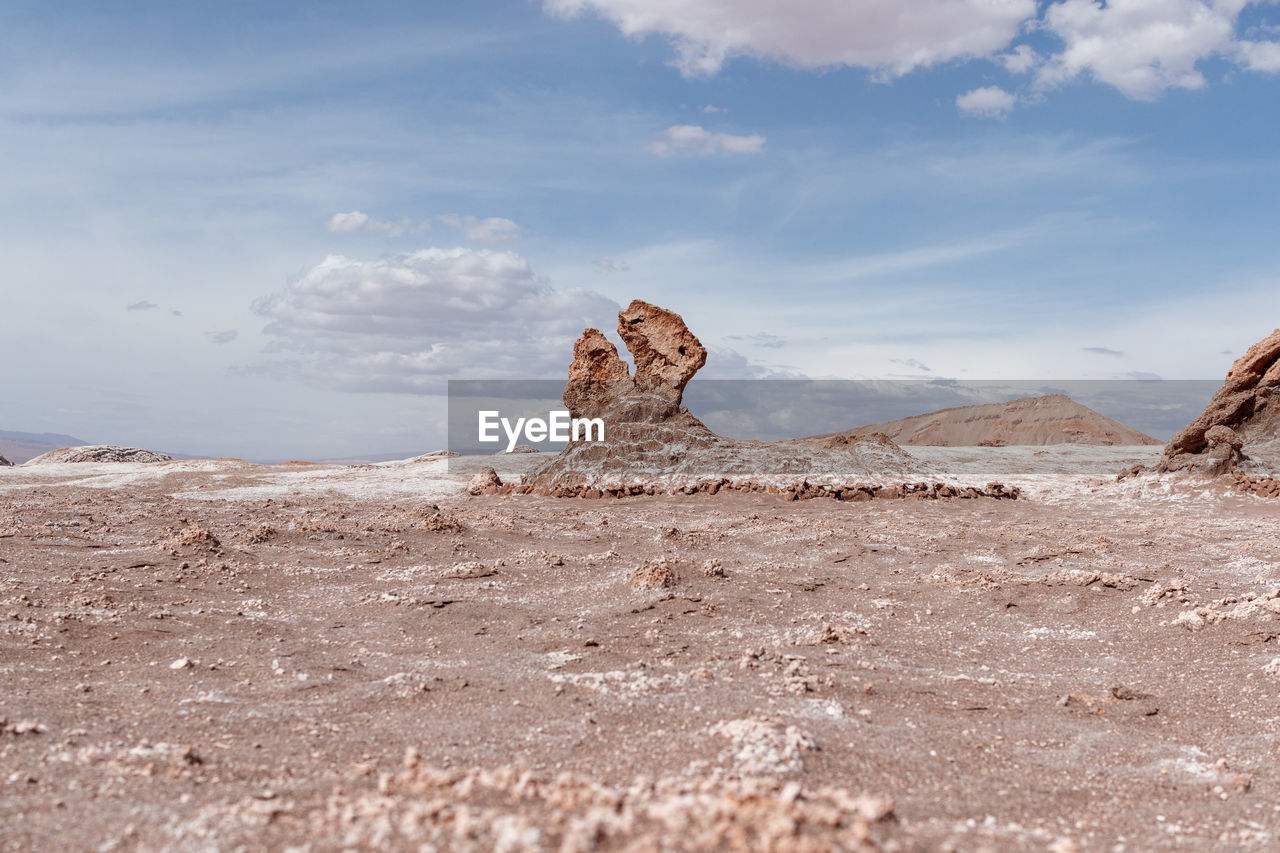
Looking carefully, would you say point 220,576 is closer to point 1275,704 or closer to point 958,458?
point 1275,704

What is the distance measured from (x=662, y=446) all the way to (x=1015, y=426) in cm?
2635

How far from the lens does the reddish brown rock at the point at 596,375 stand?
16.6 meters

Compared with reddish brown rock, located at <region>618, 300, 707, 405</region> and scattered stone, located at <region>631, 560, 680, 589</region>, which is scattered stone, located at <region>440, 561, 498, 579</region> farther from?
reddish brown rock, located at <region>618, 300, 707, 405</region>

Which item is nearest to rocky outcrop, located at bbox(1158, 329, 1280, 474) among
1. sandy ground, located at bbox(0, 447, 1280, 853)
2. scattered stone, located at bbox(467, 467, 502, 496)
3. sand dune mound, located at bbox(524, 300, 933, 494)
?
sand dune mound, located at bbox(524, 300, 933, 494)

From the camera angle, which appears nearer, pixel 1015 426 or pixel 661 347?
pixel 661 347

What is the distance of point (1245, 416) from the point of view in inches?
609

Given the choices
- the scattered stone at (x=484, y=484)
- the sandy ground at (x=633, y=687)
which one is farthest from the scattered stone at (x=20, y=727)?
the scattered stone at (x=484, y=484)

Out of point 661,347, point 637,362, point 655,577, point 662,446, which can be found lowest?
point 655,577

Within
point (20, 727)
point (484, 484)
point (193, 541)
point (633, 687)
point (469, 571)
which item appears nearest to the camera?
point (20, 727)

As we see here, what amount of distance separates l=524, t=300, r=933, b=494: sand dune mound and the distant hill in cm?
1902

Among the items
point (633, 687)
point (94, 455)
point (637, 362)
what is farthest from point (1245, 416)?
point (94, 455)

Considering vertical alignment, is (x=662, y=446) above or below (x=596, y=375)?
below

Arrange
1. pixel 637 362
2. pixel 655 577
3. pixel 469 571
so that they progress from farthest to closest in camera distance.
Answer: pixel 637 362 < pixel 469 571 < pixel 655 577

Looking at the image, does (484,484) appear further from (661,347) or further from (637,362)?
(661,347)
